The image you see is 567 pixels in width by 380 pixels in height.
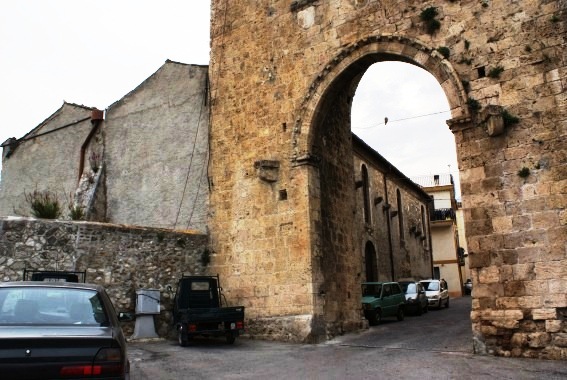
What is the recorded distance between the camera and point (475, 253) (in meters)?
8.56

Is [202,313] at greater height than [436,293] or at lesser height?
greater

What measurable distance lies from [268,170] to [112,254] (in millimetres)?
3917

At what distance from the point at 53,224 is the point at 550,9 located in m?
10.2

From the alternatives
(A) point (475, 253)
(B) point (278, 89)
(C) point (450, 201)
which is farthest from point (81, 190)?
(C) point (450, 201)

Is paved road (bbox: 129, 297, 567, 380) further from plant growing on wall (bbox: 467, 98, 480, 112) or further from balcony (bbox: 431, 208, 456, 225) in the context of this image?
balcony (bbox: 431, 208, 456, 225)

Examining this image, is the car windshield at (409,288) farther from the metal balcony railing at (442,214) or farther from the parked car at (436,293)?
the metal balcony railing at (442,214)

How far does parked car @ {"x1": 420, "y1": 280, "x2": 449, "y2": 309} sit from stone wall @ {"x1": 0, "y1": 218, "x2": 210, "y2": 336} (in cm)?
1182

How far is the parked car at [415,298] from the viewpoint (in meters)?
17.8

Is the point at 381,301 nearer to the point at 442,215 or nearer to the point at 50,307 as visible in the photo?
the point at 50,307

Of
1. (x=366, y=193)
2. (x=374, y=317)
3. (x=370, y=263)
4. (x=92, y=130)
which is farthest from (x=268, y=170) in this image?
(x=370, y=263)

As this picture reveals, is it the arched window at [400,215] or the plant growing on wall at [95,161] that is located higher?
the plant growing on wall at [95,161]

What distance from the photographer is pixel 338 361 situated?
7930mm

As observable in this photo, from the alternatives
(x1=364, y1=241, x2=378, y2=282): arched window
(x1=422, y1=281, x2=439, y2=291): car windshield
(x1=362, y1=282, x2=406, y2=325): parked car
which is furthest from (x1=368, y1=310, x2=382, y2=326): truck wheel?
(x1=422, y1=281, x2=439, y2=291): car windshield

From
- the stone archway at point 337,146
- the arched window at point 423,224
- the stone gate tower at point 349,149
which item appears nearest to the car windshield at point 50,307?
the stone gate tower at point 349,149
